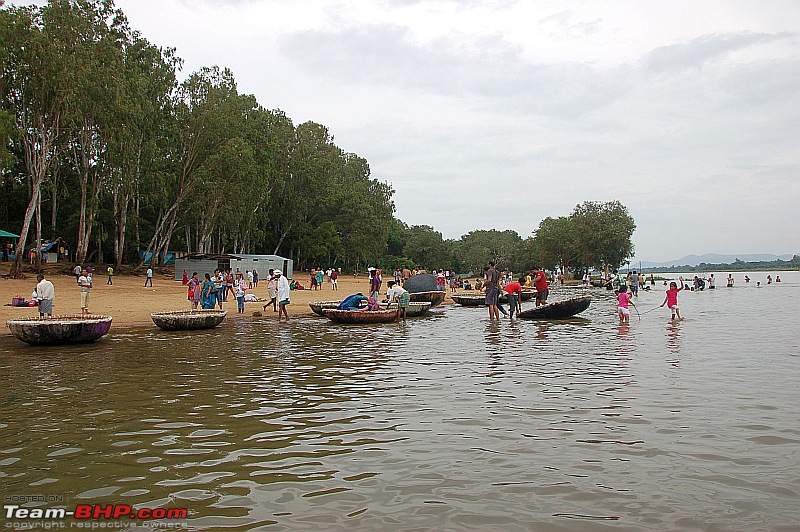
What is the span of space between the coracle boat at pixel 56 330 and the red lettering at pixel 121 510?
12.7 m

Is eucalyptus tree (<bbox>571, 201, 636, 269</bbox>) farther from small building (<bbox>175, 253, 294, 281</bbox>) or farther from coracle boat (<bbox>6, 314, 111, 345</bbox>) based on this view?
coracle boat (<bbox>6, 314, 111, 345</bbox>)

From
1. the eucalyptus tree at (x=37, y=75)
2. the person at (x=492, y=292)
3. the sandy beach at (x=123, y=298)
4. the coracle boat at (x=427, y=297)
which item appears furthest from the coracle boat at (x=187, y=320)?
the eucalyptus tree at (x=37, y=75)

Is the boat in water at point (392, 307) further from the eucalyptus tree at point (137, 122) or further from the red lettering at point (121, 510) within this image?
the eucalyptus tree at point (137, 122)

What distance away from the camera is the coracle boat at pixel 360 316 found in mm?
22484

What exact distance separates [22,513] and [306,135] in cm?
6648

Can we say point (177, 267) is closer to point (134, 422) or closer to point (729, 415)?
point (134, 422)

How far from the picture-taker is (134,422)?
26.9ft

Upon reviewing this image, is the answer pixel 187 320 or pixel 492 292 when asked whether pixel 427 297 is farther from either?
pixel 187 320

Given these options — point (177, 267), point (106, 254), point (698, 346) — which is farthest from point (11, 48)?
point (698, 346)

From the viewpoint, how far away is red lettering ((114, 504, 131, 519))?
5137mm

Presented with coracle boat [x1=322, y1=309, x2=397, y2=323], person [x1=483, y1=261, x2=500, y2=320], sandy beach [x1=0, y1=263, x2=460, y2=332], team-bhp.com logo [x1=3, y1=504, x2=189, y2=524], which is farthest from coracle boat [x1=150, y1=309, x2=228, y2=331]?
team-bhp.com logo [x1=3, y1=504, x2=189, y2=524]

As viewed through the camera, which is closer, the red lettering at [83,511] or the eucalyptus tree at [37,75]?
the red lettering at [83,511]

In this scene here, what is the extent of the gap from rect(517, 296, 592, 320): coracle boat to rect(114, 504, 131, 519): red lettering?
21018 millimetres

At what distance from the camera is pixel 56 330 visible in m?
16.2
